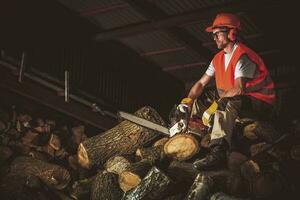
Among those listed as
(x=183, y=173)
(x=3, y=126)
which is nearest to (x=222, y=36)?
(x=183, y=173)

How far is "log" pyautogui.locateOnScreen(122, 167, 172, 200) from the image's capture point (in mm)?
7922

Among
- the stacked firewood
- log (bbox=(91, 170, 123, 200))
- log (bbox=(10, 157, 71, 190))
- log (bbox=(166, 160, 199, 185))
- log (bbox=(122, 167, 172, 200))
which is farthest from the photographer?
log (bbox=(10, 157, 71, 190))

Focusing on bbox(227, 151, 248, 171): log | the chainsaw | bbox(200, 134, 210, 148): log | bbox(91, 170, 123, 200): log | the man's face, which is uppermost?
the man's face

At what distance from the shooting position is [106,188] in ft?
27.9

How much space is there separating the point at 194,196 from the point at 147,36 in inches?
160

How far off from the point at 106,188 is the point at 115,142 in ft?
4.25

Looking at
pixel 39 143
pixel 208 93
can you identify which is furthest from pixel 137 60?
pixel 39 143

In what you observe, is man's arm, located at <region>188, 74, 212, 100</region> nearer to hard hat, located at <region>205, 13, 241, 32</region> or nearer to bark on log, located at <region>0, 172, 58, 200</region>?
hard hat, located at <region>205, 13, 241, 32</region>

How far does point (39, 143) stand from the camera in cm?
984

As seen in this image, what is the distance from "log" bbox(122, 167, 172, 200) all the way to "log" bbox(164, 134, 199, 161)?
616 mm

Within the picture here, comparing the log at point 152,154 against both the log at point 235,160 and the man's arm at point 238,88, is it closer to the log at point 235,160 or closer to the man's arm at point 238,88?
the log at point 235,160

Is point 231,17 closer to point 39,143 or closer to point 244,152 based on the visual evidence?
point 244,152

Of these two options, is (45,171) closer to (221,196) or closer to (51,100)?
(51,100)

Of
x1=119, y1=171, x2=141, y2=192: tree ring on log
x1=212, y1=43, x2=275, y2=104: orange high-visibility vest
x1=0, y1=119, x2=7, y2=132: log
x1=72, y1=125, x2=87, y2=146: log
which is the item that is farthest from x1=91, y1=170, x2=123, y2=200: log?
x1=212, y1=43, x2=275, y2=104: orange high-visibility vest
